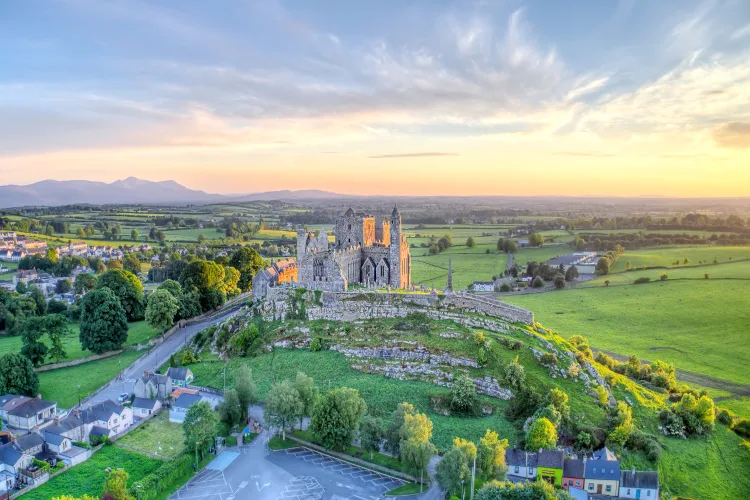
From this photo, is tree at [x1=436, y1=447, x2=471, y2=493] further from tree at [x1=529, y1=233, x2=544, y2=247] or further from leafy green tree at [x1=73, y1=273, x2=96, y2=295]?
tree at [x1=529, y1=233, x2=544, y2=247]

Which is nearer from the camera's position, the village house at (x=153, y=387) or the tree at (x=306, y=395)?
the tree at (x=306, y=395)

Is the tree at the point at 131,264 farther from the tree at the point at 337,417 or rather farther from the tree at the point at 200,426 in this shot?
the tree at the point at 337,417

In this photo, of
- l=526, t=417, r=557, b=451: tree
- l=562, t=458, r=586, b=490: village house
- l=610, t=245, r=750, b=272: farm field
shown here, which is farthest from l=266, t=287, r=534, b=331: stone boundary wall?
l=610, t=245, r=750, b=272: farm field

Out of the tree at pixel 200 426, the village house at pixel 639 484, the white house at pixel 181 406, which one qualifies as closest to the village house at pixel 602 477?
the village house at pixel 639 484

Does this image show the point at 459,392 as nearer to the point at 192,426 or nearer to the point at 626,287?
the point at 192,426

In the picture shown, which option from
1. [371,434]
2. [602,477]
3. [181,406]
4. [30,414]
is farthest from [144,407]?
[602,477]

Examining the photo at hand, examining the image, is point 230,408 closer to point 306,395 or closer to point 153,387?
point 306,395
